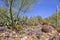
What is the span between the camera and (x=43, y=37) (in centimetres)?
1216

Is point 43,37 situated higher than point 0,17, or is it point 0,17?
point 0,17

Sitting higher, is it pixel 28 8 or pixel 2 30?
pixel 28 8

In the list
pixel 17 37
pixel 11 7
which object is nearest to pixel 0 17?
pixel 11 7

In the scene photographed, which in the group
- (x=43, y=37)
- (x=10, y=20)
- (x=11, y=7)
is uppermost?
(x=11, y=7)

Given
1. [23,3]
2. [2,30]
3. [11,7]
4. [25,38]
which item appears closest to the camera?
[25,38]

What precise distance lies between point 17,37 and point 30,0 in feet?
18.6

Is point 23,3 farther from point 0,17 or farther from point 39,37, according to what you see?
point 39,37

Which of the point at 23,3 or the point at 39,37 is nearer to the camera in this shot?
the point at 39,37

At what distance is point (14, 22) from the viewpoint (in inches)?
630

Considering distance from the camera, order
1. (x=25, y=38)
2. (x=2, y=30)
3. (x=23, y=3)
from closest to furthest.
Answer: (x=25, y=38)
(x=2, y=30)
(x=23, y=3)

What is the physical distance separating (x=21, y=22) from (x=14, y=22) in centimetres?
124

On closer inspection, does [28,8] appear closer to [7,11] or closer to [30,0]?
[30,0]

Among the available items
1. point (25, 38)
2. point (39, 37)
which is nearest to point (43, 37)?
point (39, 37)

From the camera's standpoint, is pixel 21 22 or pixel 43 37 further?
pixel 21 22
